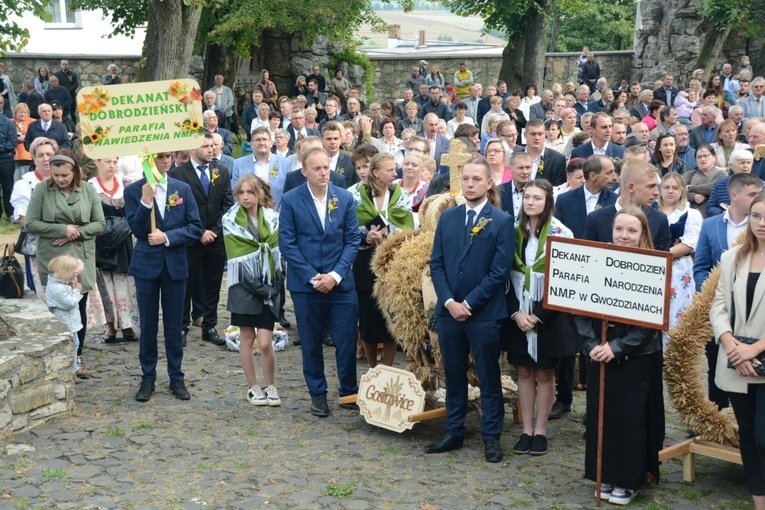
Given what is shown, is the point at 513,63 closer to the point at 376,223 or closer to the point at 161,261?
the point at 376,223

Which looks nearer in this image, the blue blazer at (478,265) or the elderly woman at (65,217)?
the blue blazer at (478,265)

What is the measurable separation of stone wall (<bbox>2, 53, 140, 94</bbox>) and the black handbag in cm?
2009

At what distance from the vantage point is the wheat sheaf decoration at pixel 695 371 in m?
6.48

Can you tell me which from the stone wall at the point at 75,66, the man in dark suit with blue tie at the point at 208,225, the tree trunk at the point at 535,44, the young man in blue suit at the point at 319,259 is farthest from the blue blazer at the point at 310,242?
the tree trunk at the point at 535,44

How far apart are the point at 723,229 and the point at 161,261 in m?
4.33

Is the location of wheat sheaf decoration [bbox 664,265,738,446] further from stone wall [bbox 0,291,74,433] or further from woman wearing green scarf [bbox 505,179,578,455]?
stone wall [bbox 0,291,74,433]

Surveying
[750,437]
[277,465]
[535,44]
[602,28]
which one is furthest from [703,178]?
[602,28]

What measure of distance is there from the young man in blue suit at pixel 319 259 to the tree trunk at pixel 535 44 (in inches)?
914

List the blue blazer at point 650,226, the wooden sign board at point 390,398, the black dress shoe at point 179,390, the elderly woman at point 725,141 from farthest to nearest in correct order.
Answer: the elderly woman at point 725,141 → the black dress shoe at point 179,390 → the wooden sign board at point 390,398 → the blue blazer at point 650,226

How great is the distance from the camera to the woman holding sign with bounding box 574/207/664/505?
624 centimetres

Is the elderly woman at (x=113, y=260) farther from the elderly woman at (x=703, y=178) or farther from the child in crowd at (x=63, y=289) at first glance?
the elderly woman at (x=703, y=178)

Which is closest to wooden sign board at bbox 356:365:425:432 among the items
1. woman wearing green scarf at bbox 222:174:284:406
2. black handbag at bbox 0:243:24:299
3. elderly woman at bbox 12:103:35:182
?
woman wearing green scarf at bbox 222:174:284:406

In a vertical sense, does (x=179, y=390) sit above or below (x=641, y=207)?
below

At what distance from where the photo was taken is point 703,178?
443 inches
